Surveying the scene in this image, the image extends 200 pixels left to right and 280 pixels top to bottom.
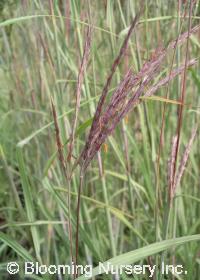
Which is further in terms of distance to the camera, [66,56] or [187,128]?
[187,128]

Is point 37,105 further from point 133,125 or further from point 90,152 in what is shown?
point 90,152

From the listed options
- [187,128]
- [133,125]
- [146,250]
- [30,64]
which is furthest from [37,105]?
[146,250]

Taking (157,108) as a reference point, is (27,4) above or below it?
above

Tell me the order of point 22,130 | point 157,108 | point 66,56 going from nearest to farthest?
point 66,56 → point 157,108 → point 22,130

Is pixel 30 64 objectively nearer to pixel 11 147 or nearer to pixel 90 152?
pixel 11 147

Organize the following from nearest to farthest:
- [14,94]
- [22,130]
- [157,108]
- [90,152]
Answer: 1. [90,152]
2. [157,108]
3. [14,94]
4. [22,130]

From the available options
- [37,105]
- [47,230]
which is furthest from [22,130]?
[47,230]

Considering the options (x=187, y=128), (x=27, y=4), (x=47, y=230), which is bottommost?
(x=47, y=230)

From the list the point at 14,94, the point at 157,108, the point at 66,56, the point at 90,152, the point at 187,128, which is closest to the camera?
the point at 90,152

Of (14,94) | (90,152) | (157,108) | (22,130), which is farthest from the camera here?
(22,130)
